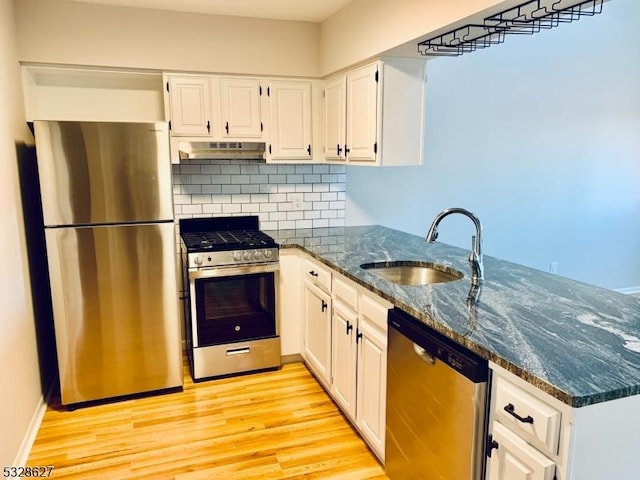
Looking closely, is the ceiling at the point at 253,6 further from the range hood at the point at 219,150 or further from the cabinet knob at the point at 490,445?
the cabinet knob at the point at 490,445

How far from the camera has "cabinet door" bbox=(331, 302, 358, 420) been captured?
2514 millimetres

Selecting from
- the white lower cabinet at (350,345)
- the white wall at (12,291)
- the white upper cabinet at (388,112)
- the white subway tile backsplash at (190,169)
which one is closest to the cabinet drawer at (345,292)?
the white lower cabinet at (350,345)

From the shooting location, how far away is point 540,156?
468 centimetres

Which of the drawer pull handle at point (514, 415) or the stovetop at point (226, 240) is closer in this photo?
the drawer pull handle at point (514, 415)

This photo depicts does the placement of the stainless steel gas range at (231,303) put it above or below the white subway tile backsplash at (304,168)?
below

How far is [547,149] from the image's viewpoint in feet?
15.4

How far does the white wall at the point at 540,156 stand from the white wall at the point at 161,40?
1120mm

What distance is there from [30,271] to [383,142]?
2.31m

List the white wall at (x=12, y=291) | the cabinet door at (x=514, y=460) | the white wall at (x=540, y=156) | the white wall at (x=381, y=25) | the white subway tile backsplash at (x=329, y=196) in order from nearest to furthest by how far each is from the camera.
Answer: the cabinet door at (x=514, y=460), the white wall at (x=381, y=25), the white wall at (x=12, y=291), the white subway tile backsplash at (x=329, y=196), the white wall at (x=540, y=156)

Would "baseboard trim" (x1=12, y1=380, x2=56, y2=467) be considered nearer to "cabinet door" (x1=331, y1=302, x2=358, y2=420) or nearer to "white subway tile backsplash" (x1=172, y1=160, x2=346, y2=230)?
"white subway tile backsplash" (x1=172, y1=160, x2=346, y2=230)

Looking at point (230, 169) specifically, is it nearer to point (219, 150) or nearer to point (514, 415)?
point (219, 150)

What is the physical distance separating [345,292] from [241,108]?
173cm

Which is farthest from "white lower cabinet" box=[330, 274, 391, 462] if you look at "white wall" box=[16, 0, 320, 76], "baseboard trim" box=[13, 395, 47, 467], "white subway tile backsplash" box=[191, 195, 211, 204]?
"white wall" box=[16, 0, 320, 76]

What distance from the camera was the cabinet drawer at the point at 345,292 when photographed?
96.4 inches
